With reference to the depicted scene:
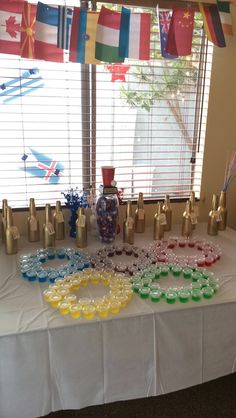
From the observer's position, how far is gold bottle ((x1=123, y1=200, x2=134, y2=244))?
1451 millimetres

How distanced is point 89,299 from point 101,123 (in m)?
0.87

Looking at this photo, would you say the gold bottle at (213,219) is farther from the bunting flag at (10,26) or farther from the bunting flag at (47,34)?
the bunting flag at (10,26)

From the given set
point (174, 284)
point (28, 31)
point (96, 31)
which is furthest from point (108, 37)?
point (174, 284)

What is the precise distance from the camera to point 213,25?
1.48 m

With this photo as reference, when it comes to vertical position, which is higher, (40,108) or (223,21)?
(223,21)

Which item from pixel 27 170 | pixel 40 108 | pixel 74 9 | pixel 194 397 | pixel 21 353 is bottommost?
pixel 194 397

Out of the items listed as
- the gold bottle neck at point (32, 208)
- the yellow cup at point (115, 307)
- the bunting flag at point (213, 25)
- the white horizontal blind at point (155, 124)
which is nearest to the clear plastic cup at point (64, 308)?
the yellow cup at point (115, 307)

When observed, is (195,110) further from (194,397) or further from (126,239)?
(194,397)

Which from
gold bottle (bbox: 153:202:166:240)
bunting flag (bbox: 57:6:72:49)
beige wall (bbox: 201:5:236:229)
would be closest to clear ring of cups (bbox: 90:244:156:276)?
gold bottle (bbox: 153:202:166:240)

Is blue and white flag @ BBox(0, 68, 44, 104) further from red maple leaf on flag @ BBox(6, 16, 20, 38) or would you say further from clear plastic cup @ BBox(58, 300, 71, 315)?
clear plastic cup @ BBox(58, 300, 71, 315)

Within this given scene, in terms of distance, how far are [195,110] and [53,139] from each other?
72 cm

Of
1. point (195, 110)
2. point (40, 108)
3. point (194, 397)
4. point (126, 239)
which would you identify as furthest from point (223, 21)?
point (194, 397)

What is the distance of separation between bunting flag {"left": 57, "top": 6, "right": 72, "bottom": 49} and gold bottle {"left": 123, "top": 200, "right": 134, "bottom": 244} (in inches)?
27.7

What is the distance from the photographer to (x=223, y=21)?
152 cm
